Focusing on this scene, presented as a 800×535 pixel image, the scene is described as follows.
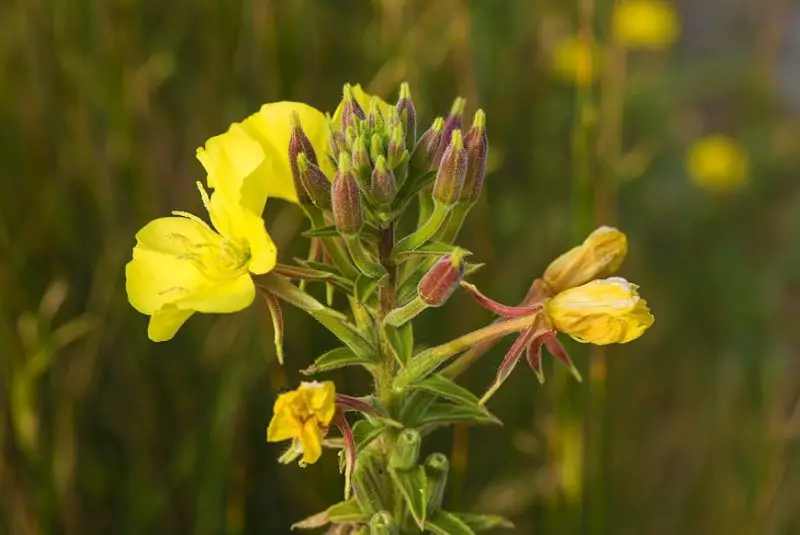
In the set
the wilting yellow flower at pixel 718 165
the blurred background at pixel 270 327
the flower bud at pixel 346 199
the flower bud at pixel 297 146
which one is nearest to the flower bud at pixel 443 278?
the flower bud at pixel 346 199

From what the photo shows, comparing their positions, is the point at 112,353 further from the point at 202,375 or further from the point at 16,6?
the point at 16,6

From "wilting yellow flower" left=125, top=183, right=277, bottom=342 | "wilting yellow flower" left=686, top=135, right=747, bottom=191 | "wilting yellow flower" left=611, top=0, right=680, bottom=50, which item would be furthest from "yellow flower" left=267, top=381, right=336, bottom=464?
"wilting yellow flower" left=611, top=0, right=680, bottom=50

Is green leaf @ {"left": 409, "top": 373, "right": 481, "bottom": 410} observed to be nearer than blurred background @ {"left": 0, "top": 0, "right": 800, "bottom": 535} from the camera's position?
Yes

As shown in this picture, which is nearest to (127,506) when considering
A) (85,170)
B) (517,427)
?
(85,170)

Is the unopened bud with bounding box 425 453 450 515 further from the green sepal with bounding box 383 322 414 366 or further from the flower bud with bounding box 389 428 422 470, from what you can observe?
the green sepal with bounding box 383 322 414 366

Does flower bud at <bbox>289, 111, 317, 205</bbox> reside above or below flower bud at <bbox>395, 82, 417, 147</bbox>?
below

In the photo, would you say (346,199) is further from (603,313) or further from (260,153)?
(603,313)

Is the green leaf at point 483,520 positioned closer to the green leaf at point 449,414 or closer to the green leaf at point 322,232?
the green leaf at point 449,414
